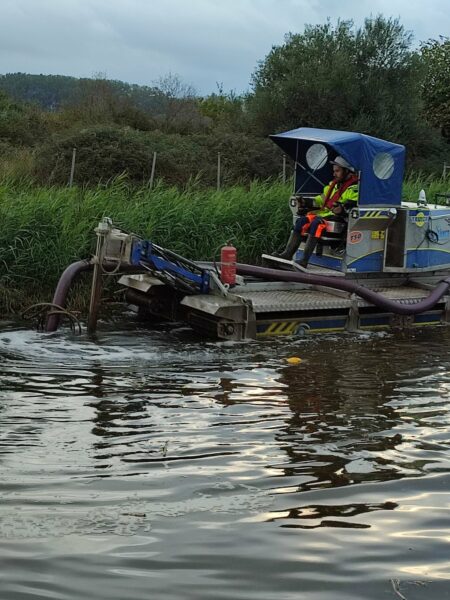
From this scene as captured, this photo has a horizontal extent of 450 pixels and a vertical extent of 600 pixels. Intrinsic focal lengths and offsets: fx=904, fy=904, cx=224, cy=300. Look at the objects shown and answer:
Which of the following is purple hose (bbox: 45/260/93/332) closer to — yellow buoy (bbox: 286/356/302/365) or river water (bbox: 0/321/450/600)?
river water (bbox: 0/321/450/600)

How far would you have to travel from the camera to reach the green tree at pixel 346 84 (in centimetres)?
2984

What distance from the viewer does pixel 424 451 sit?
6.65 m

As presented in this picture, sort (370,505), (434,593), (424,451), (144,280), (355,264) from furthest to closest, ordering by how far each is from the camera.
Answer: (355,264), (144,280), (424,451), (370,505), (434,593)

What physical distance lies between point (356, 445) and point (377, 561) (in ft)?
7.08

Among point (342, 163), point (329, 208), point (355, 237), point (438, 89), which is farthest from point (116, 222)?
point (438, 89)

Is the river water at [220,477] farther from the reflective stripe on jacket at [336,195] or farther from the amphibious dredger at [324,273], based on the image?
the reflective stripe on jacket at [336,195]

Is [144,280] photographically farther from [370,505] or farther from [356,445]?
[370,505]

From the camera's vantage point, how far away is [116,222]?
1367 cm

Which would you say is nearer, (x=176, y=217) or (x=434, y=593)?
(x=434, y=593)

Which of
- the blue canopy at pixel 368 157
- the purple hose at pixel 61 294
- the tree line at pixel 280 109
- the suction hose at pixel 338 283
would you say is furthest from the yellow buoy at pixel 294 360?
the tree line at pixel 280 109

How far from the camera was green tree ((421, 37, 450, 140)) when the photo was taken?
3538 centimetres

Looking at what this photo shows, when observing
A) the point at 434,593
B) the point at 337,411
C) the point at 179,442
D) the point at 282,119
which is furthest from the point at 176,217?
the point at 282,119

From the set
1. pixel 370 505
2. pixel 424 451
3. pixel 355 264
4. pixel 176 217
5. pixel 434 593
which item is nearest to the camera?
pixel 434 593

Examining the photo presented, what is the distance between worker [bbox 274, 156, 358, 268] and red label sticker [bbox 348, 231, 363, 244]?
0.29 meters
